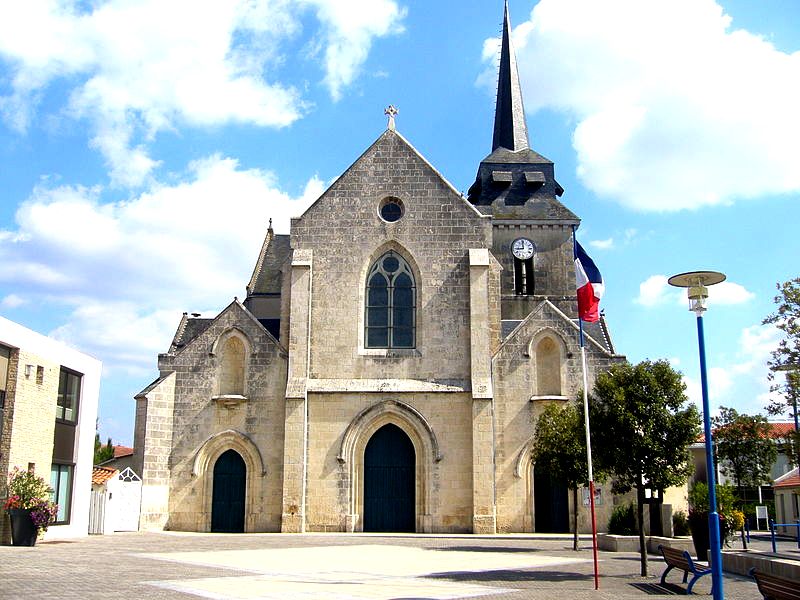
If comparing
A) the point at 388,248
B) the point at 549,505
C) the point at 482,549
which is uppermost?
the point at 388,248

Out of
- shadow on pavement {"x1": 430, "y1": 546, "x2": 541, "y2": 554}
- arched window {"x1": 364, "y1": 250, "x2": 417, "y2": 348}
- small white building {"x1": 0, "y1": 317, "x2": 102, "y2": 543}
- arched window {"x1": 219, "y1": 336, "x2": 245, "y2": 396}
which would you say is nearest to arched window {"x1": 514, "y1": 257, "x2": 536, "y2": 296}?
arched window {"x1": 364, "y1": 250, "x2": 417, "y2": 348}

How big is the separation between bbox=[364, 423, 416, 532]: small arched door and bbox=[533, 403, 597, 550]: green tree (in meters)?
6.47

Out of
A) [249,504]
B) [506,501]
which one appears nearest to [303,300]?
[249,504]

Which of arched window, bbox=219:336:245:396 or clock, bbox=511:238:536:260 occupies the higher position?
clock, bbox=511:238:536:260

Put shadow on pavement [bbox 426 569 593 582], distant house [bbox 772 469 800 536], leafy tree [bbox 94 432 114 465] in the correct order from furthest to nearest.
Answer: leafy tree [bbox 94 432 114 465] → distant house [bbox 772 469 800 536] → shadow on pavement [bbox 426 569 593 582]

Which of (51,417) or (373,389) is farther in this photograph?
(373,389)

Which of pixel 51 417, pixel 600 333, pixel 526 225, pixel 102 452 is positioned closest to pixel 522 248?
pixel 526 225

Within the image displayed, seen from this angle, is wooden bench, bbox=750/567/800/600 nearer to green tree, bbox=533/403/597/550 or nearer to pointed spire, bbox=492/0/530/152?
green tree, bbox=533/403/597/550

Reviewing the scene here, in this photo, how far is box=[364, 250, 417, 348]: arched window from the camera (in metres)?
30.9

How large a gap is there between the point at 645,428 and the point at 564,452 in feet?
22.5

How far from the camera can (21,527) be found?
845 inches

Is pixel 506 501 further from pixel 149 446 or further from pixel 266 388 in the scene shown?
pixel 149 446

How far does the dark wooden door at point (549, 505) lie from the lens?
30.0m

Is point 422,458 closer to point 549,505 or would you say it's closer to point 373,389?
point 373,389
